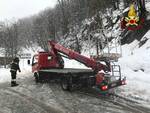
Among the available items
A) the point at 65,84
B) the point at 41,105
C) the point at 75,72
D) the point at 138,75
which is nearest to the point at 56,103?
the point at 41,105

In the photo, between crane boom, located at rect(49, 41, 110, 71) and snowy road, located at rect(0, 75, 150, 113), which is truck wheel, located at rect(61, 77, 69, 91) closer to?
snowy road, located at rect(0, 75, 150, 113)

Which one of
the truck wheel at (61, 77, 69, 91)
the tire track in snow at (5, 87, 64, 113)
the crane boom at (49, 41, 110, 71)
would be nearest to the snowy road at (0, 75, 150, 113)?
the tire track in snow at (5, 87, 64, 113)

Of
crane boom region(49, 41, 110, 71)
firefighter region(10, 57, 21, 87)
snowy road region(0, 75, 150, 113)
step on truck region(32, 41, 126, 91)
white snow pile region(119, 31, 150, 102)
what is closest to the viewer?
snowy road region(0, 75, 150, 113)

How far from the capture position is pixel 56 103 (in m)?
14.5

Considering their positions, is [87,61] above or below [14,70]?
above

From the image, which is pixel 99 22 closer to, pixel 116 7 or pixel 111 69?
pixel 116 7

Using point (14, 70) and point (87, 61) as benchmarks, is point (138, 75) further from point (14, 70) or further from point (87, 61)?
point (14, 70)

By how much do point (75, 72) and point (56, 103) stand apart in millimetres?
3349

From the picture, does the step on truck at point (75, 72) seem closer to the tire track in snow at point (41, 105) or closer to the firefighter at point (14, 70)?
the firefighter at point (14, 70)

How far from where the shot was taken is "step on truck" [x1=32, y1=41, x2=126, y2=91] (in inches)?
631

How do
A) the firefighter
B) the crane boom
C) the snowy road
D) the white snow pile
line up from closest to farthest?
the snowy road < the white snow pile < the crane boom < the firefighter

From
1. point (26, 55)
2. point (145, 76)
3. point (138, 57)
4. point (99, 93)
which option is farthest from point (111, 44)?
point (99, 93)

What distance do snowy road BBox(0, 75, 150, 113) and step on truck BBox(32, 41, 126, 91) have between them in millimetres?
725

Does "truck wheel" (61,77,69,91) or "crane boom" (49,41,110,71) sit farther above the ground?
"crane boom" (49,41,110,71)
